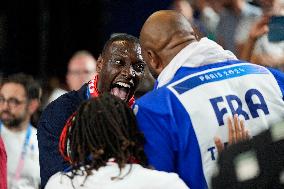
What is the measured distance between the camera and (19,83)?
7418mm

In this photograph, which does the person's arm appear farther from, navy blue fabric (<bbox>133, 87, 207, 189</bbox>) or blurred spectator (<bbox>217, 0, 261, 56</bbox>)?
blurred spectator (<bbox>217, 0, 261, 56</bbox>)

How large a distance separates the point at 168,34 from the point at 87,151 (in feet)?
2.62

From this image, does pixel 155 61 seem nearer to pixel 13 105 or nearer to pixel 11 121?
pixel 11 121

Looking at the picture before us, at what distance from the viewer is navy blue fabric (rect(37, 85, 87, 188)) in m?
4.67

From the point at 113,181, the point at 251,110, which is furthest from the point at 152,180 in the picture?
the point at 251,110

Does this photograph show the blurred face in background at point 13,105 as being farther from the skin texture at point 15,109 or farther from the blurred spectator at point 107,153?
the blurred spectator at point 107,153

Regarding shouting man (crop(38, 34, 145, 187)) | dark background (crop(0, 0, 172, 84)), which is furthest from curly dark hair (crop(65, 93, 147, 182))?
dark background (crop(0, 0, 172, 84))

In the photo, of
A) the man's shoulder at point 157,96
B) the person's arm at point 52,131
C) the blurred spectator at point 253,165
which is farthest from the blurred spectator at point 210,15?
the blurred spectator at point 253,165

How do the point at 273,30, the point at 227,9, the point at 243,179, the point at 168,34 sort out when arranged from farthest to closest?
1. the point at 227,9
2. the point at 273,30
3. the point at 168,34
4. the point at 243,179

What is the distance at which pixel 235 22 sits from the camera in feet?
22.7

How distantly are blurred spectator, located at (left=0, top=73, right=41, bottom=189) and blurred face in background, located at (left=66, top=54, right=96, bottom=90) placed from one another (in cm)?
82

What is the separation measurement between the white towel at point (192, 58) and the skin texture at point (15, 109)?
127 inches

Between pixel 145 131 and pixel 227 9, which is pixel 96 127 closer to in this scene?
pixel 145 131

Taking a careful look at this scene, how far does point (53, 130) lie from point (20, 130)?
243cm
